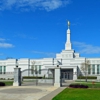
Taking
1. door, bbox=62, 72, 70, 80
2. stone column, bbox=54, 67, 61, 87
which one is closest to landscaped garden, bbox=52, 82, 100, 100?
stone column, bbox=54, 67, 61, 87

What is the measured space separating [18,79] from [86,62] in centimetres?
4509

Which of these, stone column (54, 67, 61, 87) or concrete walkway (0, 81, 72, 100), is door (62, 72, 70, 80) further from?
concrete walkway (0, 81, 72, 100)

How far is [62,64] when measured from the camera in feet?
259

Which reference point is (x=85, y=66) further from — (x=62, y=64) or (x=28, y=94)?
(x=28, y=94)

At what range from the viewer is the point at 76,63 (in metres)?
77.9

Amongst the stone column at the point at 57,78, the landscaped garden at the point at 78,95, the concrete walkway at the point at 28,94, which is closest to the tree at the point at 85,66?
the stone column at the point at 57,78

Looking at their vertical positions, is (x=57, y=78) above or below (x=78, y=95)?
above

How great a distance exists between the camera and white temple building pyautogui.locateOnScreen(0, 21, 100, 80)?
241ft

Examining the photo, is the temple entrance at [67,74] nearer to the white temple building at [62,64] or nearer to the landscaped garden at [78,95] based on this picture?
the white temple building at [62,64]

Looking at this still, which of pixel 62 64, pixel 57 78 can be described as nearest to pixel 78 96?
pixel 57 78

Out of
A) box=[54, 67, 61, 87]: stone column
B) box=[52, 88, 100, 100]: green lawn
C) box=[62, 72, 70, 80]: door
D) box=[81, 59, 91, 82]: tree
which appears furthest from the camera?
box=[62, 72, 70, 80]: door

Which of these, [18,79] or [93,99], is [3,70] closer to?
[18,79]

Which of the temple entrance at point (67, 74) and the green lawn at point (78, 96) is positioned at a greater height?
the green lawn at point (78, 96)

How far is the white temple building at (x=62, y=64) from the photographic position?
73.6 meters
